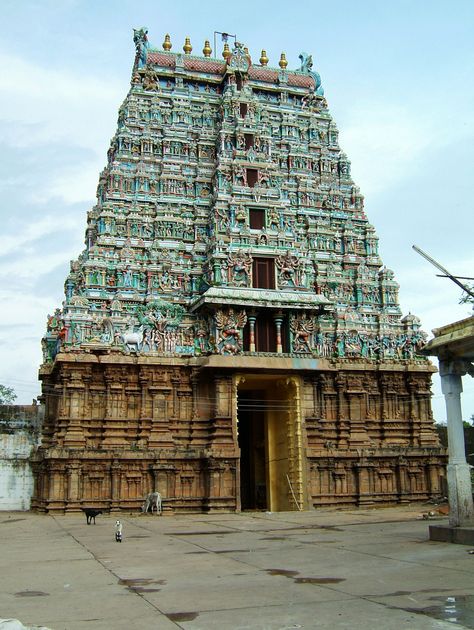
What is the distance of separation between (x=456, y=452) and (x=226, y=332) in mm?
19102

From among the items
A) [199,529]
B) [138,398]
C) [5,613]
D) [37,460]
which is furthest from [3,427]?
[5,613]

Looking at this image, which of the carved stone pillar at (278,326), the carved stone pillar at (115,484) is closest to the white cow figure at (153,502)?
the carved stone pillar at (115,484)

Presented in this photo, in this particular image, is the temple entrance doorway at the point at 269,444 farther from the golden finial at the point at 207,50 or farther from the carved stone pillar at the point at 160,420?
the golden finial at the point at 207,50

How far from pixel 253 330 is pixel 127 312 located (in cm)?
674

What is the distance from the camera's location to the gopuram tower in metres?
34.9

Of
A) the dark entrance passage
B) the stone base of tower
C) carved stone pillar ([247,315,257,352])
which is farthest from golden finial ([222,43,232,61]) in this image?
the dark entrance passage

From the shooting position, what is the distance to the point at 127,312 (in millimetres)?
37281

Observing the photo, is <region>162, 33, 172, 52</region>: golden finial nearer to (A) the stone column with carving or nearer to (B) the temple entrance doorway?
(B) the temple entrance doorway

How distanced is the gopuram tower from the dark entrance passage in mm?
127

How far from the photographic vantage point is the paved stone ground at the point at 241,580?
9.23 m

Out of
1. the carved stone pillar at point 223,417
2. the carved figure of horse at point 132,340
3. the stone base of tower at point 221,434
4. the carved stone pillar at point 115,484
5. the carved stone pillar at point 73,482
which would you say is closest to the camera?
the carved stone pillar at point 73,482

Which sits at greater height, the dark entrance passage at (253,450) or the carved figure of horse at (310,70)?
the carved figure of horse at (310,70)

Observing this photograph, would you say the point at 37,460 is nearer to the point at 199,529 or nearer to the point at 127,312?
the point at 127,312

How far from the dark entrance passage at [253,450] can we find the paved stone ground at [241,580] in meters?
18.5
